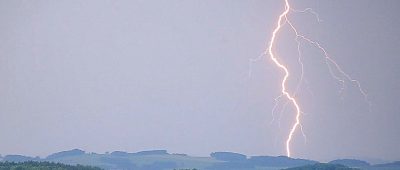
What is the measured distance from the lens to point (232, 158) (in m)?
54.0

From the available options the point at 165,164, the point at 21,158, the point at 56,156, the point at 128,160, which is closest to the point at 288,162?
the point at 165,164

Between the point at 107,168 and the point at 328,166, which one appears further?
the point at 107,168

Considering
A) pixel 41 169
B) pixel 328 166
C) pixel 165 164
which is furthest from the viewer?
pixel 165 164

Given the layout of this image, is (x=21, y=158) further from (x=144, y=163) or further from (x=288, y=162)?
(x=288, y=162)

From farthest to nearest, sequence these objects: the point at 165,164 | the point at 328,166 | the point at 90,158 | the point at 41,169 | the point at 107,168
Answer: the point at 90,158 < the point at 165,164 < the point at 107,168 < the point at 328,166 < the point at 41,169

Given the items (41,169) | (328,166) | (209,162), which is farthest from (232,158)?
(41,169)

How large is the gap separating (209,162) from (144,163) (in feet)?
21.8

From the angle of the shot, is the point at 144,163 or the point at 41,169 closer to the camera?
the point at 41,169

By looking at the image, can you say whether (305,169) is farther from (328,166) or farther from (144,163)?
(144,163)

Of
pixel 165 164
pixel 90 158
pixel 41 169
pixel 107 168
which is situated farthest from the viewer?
pixel 90 158

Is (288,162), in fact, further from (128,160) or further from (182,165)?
(128,160)

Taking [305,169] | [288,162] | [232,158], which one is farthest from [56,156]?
[305,169]

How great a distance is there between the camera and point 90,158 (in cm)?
5225

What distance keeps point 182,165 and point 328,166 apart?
19021 mm
